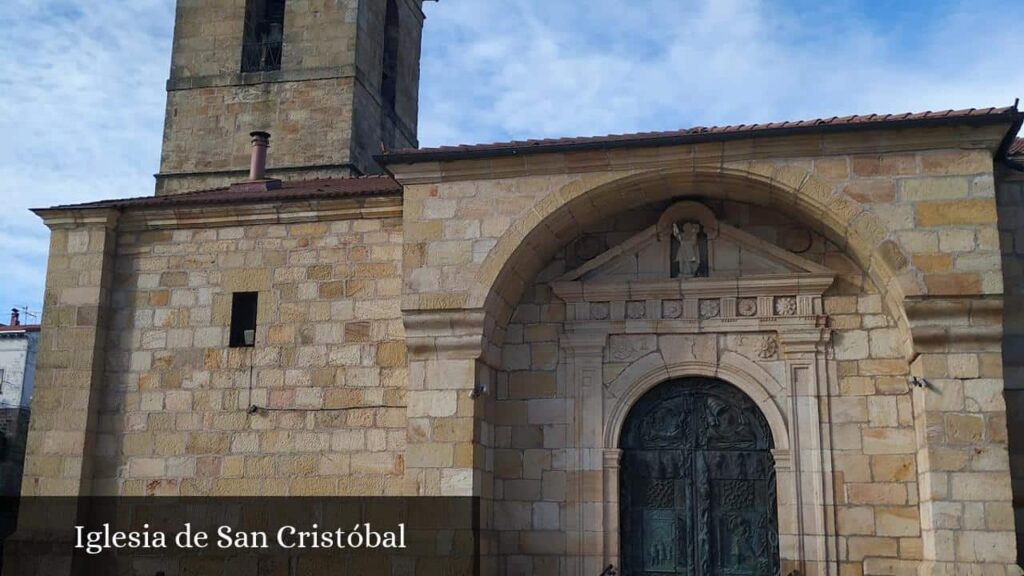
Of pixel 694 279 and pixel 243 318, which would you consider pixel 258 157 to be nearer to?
pixel 243 318

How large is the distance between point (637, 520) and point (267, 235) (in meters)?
4.21

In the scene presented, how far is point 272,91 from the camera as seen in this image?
1598cm

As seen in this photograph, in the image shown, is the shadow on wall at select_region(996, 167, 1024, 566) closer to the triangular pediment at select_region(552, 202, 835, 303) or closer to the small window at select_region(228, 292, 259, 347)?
the triangular pediment at select_region(552, 202, 835, 303)

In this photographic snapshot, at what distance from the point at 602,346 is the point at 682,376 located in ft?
2.37

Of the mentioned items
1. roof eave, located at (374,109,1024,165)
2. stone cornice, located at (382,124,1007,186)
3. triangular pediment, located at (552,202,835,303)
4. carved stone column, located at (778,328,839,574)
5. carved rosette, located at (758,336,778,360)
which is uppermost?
roof eave, located at (374,109,1024,165)

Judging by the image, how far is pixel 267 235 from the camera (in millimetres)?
10062

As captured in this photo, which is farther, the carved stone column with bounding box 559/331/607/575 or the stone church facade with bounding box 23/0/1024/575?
the carved stone column with bounding box 559/331/607/575

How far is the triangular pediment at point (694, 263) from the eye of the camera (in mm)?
9062

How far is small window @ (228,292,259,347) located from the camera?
32.6ft

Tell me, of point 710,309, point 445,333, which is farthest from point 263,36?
point 710,309

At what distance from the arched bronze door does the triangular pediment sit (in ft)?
2.91

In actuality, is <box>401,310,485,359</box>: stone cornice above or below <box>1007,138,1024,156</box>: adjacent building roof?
below

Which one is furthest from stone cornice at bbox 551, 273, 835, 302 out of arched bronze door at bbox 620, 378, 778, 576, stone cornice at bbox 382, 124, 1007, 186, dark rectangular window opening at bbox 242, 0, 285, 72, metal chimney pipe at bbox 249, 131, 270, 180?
dark rectangular window opening at bbox 242, 0, 285, 72
